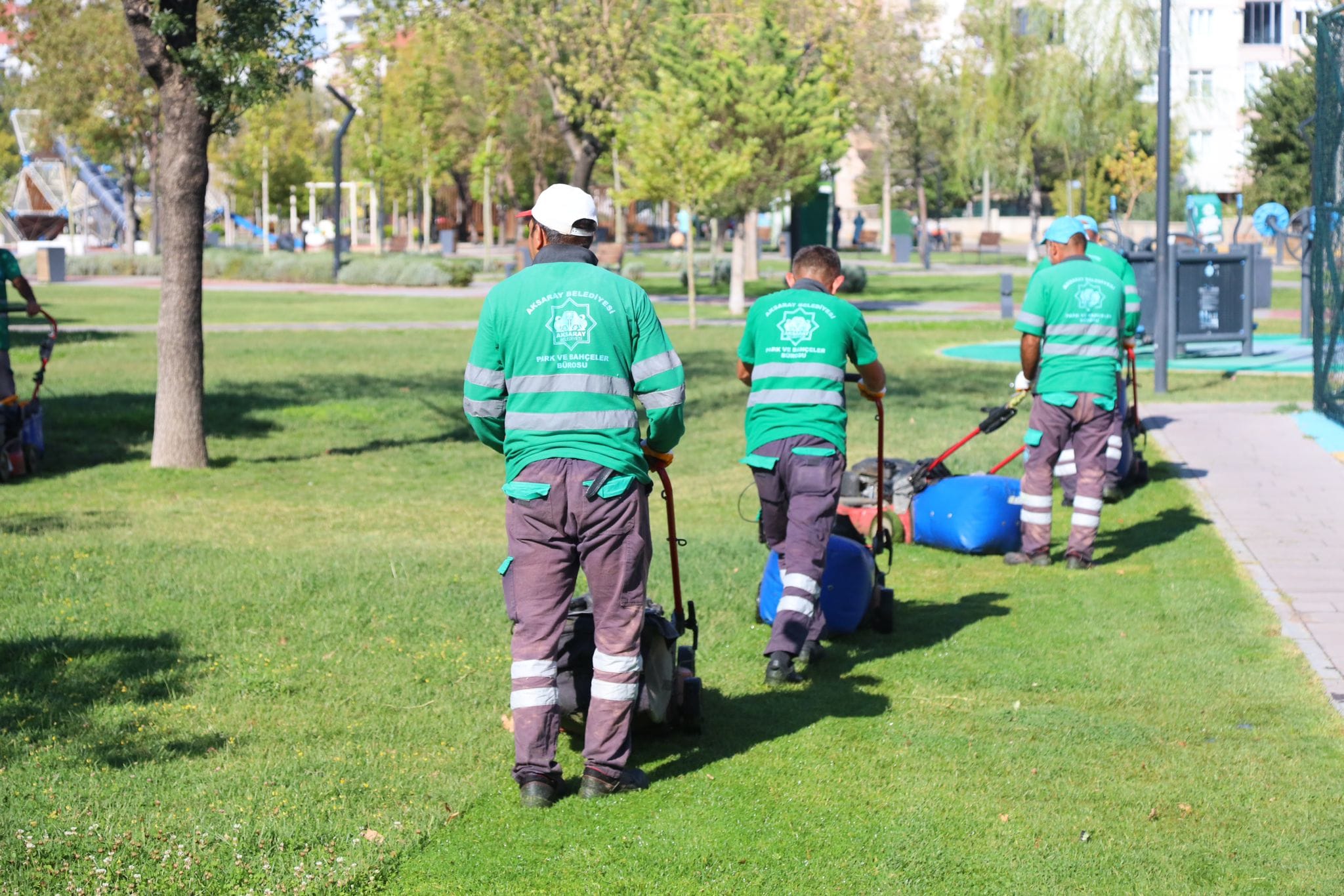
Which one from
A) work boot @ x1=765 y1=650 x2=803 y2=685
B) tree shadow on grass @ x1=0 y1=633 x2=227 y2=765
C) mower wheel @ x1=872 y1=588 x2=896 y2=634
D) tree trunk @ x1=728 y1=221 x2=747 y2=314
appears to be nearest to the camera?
tree shadow on grass @ x1=0 y1=633 x2=227 y2=765

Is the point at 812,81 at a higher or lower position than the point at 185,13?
higher

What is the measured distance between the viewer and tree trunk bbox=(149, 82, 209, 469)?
12.9m

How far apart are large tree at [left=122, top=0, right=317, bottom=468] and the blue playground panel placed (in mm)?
11712

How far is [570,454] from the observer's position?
502cm

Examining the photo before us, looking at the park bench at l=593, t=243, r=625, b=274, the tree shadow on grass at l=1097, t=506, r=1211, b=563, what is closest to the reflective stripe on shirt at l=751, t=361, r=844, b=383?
the tree shadow on grass at l=1097, t=506, r=1211, b=563

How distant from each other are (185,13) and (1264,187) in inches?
2202

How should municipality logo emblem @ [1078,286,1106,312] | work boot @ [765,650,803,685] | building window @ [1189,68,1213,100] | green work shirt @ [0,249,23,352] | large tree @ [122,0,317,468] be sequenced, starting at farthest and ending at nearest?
building window @ [1189,68,1213,100] < large tree @ [122,0,317,468] < green work shirt @ [0,249,23,352] < municipality logo emblem @ [1078,286,1106,312] < work boot @ [765,650,803,685]

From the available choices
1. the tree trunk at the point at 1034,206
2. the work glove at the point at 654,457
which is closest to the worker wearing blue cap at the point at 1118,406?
the work glove at the point at 654,457

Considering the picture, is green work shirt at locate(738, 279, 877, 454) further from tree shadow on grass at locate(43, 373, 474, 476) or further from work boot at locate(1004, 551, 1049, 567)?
tree shadow on grass at locate(43, 373, 474, 476)

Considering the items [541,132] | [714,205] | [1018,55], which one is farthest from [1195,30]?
[714,205]

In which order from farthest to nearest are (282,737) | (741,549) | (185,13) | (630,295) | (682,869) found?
(185,13) → (741,549) → (282,737) → (630,295) → (682,869)

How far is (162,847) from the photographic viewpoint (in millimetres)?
4695

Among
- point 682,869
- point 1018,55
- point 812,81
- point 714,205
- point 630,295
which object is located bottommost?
point 682,869

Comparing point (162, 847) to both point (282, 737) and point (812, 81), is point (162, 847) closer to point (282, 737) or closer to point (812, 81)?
point (282, 737)
